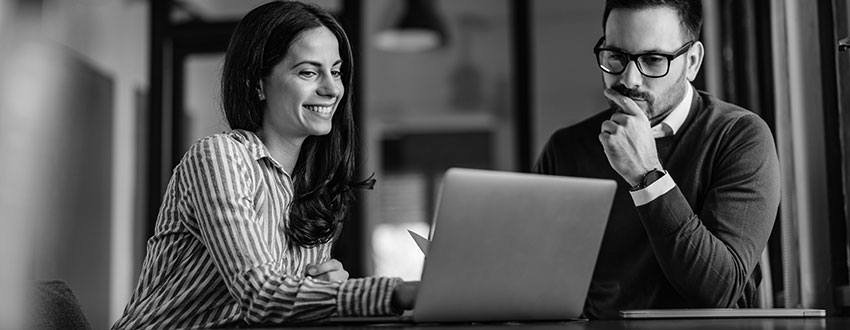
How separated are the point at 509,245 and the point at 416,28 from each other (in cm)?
506

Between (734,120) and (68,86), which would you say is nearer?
(734,120)

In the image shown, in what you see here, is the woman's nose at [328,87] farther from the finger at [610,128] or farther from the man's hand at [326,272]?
the finger at [610,128]

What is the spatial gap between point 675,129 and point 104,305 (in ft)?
10.9

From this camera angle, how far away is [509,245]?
4.36 feet

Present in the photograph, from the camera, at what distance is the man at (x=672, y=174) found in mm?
1770

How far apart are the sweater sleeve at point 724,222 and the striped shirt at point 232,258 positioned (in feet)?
1.89

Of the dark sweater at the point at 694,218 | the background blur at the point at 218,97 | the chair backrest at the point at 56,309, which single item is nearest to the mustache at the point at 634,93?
the dark sweater at the point at 694,218

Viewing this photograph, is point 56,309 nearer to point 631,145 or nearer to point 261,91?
point 261,91

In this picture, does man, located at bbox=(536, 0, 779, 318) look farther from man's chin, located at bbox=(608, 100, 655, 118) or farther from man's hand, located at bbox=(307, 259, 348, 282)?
man's hand, located at bbox=(307, 259, 348, 282)

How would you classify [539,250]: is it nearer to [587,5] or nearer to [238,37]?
[238,37]

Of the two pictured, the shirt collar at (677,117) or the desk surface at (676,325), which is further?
the shirt collar at (677,117)

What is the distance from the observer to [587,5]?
5.64 m

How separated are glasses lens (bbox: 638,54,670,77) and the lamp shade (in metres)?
4.36

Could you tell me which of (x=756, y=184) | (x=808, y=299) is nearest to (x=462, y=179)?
(x=756, y=184)
